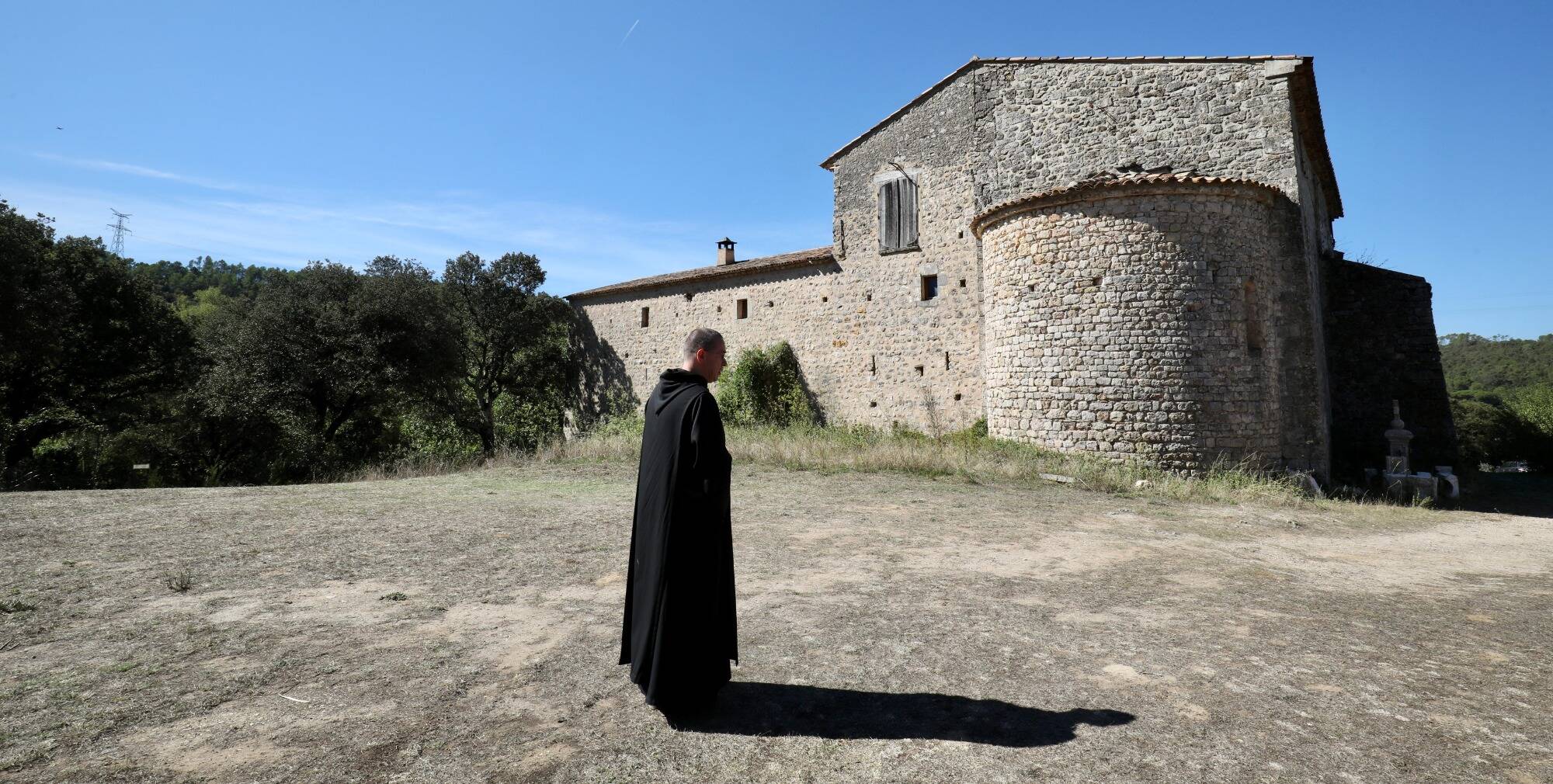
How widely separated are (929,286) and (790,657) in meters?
14.4

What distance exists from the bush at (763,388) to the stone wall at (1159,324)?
28.3 ft

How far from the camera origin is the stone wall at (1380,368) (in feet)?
44.2

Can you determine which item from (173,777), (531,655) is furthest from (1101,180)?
(173,777)

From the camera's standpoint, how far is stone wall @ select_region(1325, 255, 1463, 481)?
13461 mm

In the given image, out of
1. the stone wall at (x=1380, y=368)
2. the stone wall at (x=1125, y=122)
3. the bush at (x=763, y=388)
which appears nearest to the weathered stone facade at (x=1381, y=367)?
the stone wall at (x=1380, y=368)

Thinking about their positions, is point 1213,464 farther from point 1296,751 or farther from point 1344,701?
point 1296,751

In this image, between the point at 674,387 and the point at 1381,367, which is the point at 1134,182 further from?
the point at 674,387

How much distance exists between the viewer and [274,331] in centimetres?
1930

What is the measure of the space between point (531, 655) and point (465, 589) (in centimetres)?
136

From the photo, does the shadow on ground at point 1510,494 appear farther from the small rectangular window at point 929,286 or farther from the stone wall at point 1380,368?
the small rectangular window at point 929,286

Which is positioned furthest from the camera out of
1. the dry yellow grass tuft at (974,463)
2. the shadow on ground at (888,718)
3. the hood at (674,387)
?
the dry yellow grass tuft at (974,463)

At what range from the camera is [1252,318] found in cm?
1080

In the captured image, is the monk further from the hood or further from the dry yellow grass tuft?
the dry yellow grass tuft

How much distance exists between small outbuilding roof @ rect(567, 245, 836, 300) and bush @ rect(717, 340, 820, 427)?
224cm
